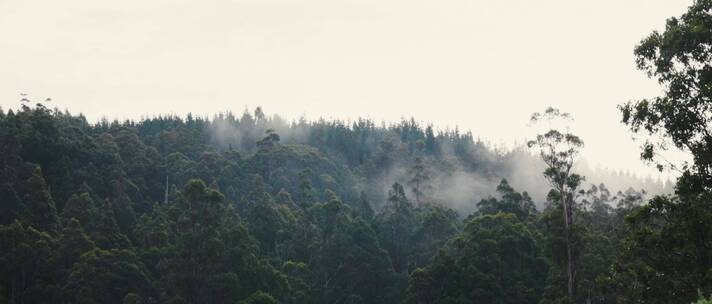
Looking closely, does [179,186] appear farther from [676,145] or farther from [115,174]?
[676,145]

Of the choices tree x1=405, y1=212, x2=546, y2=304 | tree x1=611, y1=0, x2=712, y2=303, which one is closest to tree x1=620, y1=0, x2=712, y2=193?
tree x1=611, y1=0, x2=712, y2=303

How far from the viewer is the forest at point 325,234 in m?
22.7

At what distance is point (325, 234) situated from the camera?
252 feet

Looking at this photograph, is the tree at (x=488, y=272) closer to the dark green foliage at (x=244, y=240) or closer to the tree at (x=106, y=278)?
the dark green foliage at (x=244, y=240)

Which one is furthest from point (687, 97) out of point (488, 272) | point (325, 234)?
point (325, 234)

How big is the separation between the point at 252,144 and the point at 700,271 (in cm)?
15651

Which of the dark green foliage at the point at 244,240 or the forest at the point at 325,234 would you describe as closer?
the forest at the point at 325,234

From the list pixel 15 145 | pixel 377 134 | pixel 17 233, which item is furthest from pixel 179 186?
pixel 377 134

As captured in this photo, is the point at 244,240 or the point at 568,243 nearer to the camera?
the point at 568,243

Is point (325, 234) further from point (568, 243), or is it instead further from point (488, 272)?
point (568, 243)

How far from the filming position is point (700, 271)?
21375 millimetres

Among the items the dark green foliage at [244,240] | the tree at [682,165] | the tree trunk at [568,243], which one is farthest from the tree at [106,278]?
the tree at [682,165]

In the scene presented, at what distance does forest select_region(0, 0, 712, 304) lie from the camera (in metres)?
22.7

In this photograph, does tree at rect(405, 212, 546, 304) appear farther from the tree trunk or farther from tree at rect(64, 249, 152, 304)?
tree at rect(64, 249, 152, 304)
